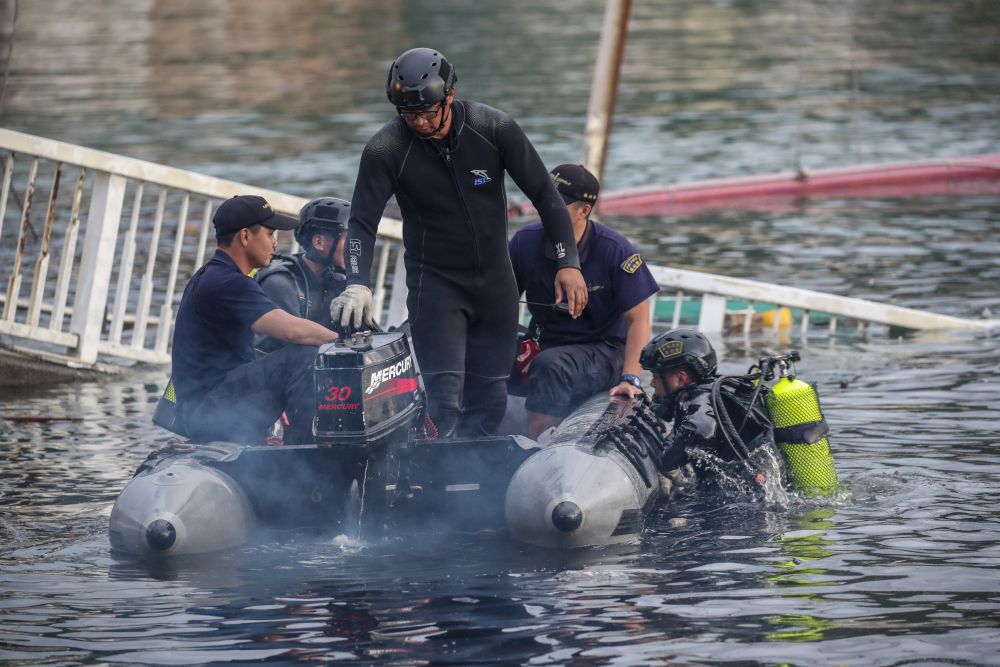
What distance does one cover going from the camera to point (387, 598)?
7.27 meters

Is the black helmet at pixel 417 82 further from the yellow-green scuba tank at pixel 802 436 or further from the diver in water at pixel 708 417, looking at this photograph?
the yellow-green scuba tank at pixel 802 436

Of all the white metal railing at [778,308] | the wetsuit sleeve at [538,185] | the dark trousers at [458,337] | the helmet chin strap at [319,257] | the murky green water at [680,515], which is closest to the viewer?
the murky green water at [680,515]

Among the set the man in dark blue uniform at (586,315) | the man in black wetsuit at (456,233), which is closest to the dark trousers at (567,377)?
the man in dark blue uniform at (586,315)

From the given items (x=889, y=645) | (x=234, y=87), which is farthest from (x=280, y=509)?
(x=234, y=87)

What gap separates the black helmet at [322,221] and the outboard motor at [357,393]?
1.84 meters

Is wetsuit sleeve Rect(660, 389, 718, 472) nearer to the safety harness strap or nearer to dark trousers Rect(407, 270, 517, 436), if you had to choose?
the safety harness strap

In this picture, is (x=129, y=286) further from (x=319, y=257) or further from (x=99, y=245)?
(x=319, y=257)

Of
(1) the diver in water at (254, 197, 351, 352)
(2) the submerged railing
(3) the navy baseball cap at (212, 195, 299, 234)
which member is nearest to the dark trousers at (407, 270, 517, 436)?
(3) the navy baseball cap at (212, 195, 299, 234)

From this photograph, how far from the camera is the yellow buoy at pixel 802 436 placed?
344 inches

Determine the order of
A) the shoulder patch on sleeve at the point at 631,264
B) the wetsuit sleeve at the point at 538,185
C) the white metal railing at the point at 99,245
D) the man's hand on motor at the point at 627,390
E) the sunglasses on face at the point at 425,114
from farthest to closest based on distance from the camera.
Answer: the white metal railing at the point at 99,245, the shoulder patch on sleeve at the point at 631,264, the man's hand on motor at the point at 627,390, the wetsuit sleeve at the point at 538,185, the sunglasses on face at the point at 425,114

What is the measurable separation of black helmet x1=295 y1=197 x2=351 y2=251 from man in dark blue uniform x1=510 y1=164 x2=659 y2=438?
1.02m

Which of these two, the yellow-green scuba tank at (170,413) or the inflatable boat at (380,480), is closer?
the inflatable boat at (380,480)

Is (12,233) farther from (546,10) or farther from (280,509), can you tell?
(546,10)

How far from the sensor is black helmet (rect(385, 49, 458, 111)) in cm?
783
